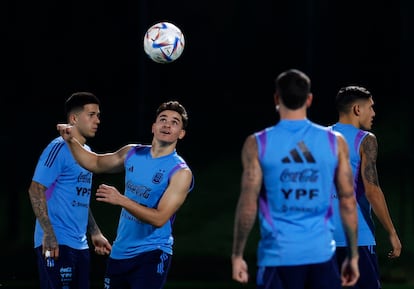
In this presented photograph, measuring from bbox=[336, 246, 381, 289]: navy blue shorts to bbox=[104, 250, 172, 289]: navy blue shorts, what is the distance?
139 cm

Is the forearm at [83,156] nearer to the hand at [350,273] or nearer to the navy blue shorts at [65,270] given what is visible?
the navy blue shorts at [65,270]

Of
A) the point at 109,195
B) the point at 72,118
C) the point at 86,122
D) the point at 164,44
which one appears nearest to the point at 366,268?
the point at 109,195

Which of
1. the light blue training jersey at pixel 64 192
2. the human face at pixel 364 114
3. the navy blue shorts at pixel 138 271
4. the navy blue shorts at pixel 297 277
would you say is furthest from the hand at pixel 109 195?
the human face at pixel 364 114

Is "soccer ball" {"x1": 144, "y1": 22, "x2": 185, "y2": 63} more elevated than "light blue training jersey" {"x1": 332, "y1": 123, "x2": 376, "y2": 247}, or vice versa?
"soccer ball" {"x1": 144, "y1": 22, "x2": 185, "y2": 63}

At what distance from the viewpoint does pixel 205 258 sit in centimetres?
1170

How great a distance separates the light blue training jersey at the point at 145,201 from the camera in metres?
6.37

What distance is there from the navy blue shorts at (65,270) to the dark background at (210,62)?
5207 mm

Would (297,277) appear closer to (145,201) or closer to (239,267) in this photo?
(239,267)

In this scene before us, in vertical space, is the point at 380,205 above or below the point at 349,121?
below

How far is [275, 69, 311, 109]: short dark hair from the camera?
5.17m

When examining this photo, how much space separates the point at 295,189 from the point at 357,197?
74.2 inches

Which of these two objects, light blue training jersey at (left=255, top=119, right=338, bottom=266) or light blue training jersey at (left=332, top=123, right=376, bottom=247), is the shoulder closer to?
light blue training jersey at (left=332, top=123, right=376, bottom=247)

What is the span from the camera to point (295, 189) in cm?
516

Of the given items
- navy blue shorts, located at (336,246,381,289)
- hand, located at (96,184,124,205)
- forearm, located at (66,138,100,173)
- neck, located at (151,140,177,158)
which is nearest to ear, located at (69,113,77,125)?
forearm, located at (66,138,100,173)
